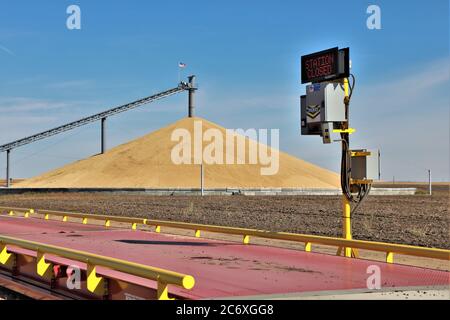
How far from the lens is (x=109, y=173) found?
9156 centimetres

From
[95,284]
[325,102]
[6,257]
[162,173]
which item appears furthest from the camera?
[162,173]

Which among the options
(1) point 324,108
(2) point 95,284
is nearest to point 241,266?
(2) point 95,284

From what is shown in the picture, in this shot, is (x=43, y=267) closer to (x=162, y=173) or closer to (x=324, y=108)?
(x=324, y=108)

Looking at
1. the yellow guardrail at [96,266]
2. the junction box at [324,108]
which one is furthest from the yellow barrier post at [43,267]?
the junction box at [324,108]

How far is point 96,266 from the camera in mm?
6785

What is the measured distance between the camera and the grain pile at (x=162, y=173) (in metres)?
85.6

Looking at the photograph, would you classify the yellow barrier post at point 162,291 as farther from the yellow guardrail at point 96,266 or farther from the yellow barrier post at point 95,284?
the yellow barrier post at point 95,284

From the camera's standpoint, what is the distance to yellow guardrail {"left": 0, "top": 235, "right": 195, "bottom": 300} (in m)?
5.31

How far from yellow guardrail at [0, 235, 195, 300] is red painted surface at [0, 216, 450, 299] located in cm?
21

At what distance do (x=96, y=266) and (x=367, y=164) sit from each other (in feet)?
18.0

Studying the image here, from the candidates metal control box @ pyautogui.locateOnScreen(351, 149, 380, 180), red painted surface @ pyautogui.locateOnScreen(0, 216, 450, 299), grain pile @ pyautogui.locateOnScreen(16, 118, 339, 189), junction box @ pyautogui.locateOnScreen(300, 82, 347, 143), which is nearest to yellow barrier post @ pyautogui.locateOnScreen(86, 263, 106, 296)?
red painted surface @ pyautogui.locateOnScreen(0, 216, 450, 299)

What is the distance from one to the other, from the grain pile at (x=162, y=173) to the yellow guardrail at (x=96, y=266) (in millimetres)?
→ 72263
